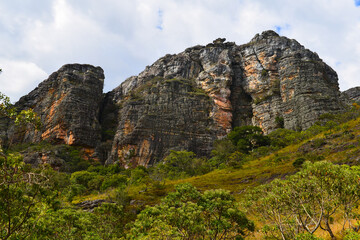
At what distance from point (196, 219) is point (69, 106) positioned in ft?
303

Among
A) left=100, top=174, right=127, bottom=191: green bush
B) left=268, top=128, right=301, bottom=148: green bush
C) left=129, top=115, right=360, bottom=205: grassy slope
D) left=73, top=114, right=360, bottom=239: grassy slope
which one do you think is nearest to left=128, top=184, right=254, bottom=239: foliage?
left=73, top=114, right=360, bottom=239: grassy slope

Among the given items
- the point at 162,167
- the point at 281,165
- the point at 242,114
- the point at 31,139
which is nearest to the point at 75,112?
the point at 31,139

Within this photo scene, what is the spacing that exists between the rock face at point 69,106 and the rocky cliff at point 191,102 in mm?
394

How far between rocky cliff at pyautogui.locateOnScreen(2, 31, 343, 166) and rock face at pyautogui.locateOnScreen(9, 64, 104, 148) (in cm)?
39

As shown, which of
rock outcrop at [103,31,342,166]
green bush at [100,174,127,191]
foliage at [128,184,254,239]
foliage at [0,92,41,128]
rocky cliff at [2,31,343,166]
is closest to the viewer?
foliage at [0,92,41,128]

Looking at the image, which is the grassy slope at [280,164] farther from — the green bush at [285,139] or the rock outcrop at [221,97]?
the rock outcrop at [221,97]

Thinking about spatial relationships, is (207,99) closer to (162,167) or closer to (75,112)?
(162,167)

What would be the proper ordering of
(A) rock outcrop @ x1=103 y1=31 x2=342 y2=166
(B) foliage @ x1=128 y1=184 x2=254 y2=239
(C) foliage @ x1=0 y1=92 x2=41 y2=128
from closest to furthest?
1. (C) foliage @ x1=0 y1=92 x2=41 y2=128
2. (B) foliage @ x1=128 y1=184 x2=254 y2=239
3. (A) rock outcrop @ x1=103 y1=31 x2=342 y2=166

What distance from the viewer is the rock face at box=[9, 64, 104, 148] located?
300 ft

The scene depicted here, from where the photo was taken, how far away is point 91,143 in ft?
306

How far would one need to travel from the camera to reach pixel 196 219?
15.0m

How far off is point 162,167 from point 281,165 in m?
31.2

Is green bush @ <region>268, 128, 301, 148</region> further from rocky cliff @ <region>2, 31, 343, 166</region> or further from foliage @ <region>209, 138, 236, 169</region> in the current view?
foliage @ <region>209, 138, 236, 169</region>

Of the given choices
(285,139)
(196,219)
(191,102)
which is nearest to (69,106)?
(191,102)
